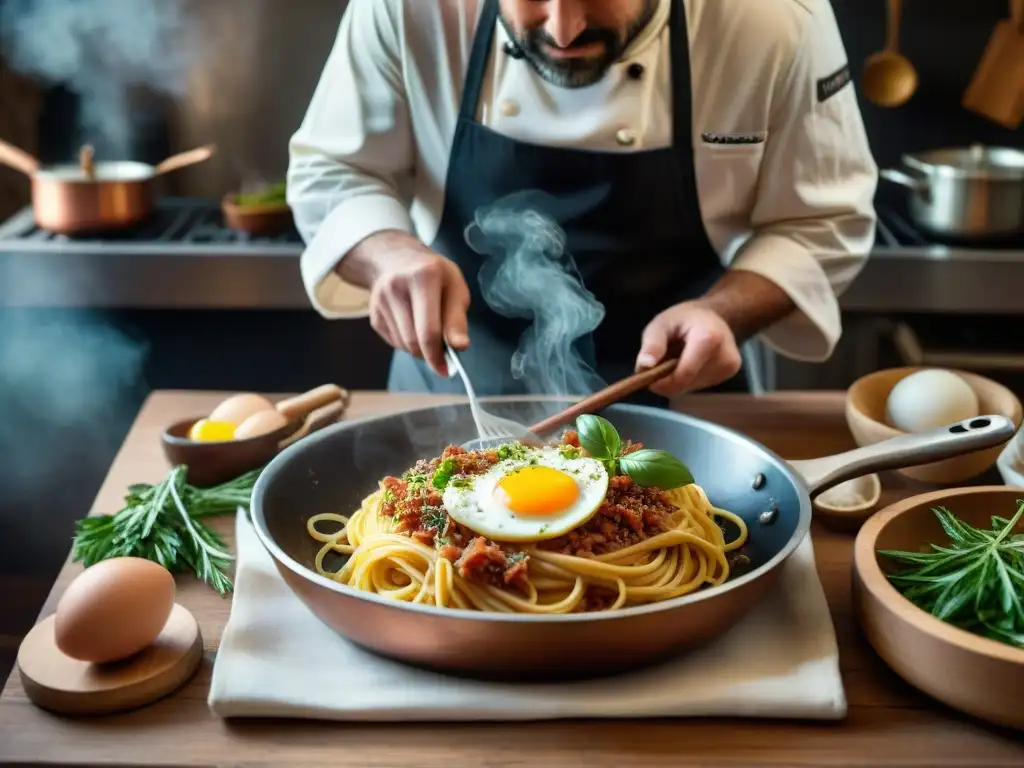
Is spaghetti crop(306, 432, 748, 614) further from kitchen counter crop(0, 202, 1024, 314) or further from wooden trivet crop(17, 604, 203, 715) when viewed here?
kitchen counter crop(0, 202, 1024, 314)

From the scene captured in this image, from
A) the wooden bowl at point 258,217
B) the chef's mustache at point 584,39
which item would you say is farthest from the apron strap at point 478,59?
the wooden bowl at point 258,217

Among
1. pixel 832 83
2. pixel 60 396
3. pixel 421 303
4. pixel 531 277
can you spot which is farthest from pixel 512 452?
pixel 60 396

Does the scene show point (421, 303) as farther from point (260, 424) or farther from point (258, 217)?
point (258, 217)

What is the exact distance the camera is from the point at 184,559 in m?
1.71

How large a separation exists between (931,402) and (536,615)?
107 centimetres

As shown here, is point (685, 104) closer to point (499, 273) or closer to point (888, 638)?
point (499, 273)

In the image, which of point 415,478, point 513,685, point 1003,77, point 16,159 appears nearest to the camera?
point 513,685

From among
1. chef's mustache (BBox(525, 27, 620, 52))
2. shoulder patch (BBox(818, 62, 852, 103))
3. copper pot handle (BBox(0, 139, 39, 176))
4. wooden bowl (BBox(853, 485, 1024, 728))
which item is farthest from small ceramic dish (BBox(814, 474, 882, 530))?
copper pot handle (BBox(0, 139, 39, 176))

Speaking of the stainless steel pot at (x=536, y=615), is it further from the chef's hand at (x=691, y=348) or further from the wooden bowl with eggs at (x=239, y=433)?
the wooden bowl with eggs at (x=239, y=433)

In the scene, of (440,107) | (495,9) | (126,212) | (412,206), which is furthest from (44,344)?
(495,9)

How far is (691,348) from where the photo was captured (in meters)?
1.99

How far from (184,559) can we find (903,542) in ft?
3.51

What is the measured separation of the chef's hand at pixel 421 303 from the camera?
195cm

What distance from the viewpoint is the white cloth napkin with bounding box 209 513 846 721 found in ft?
4.40
